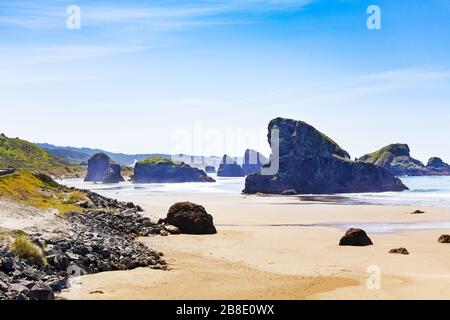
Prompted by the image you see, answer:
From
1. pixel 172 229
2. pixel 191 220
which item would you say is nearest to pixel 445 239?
pixel 191 220

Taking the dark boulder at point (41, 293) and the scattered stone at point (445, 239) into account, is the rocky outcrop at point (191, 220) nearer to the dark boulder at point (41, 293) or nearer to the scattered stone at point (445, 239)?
the scattered stone at point (445, 239)

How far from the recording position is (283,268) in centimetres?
2627

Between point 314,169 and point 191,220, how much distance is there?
10909 cm

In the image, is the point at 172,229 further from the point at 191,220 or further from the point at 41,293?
the point at 41,293

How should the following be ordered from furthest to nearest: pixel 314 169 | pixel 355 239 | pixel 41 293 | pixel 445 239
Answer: pixel 314 169
pixel 445 239
pixel 355 239
pixel 41 293

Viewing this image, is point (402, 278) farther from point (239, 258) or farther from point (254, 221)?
point (254, 221)

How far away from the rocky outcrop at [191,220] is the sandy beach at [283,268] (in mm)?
1480

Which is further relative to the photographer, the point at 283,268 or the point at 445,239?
the point at 445,239

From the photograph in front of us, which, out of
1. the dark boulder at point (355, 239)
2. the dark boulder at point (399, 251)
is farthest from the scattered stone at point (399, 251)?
the dark boulder at point (355, 239)

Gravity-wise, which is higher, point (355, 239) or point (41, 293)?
point (41, 293)

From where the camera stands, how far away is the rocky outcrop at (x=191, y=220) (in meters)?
41.2

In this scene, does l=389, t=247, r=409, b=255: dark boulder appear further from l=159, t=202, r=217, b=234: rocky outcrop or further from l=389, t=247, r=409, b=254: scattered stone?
l=159, t=202, r=217, b=234: rocky outcrop

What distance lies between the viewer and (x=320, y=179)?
145250 millimetres
